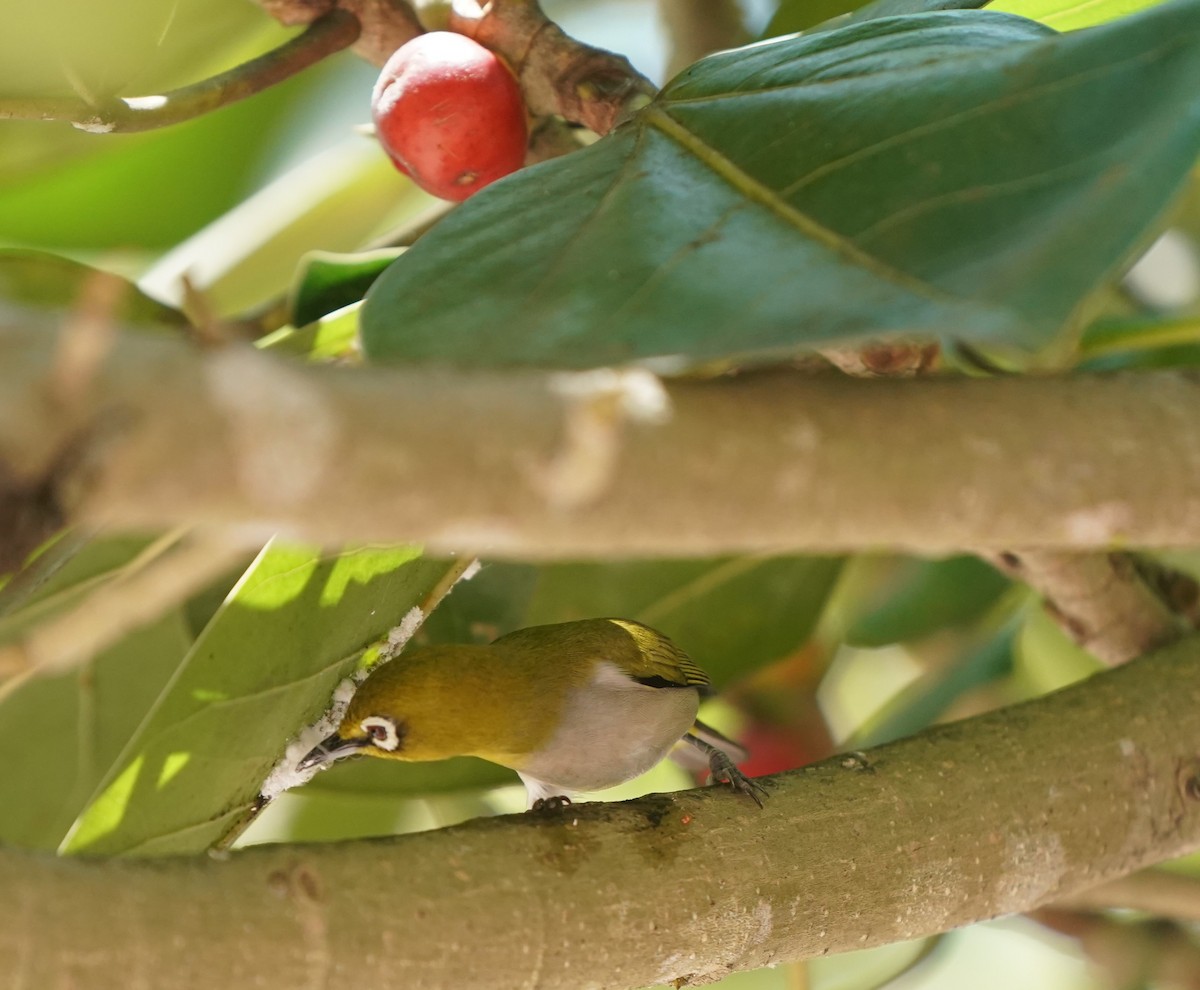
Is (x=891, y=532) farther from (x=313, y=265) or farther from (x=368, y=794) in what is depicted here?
(x=368, y=794)

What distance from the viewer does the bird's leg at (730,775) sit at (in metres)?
0.88

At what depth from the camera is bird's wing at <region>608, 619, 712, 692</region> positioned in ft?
4.01

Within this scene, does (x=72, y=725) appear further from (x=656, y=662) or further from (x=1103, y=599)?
(x=1103, y=599)

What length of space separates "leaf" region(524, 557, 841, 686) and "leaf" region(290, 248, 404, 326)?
1.73 feet

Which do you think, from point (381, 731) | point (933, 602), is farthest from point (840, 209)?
point (933, 602)

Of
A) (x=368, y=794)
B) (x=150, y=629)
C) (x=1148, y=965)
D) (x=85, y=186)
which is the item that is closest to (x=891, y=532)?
(x=368, y=794)

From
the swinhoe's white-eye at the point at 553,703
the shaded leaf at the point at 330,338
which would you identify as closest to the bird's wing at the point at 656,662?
the swinhoe's white-eye at the point at 553,703

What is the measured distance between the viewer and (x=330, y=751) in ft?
3.19

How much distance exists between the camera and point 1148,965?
164 cm

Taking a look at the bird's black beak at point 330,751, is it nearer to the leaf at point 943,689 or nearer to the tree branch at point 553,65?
the tree branch at point 553,65

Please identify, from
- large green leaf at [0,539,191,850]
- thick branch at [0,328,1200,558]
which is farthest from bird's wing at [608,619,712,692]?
thick branch at [0,328,1200,558]

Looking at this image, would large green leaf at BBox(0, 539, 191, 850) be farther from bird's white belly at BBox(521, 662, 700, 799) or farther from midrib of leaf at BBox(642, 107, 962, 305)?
midrib of leaf at BBox(642, 107, 962, 305)

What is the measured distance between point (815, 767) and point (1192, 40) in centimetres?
53

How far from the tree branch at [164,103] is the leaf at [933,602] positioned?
1.05 metres
